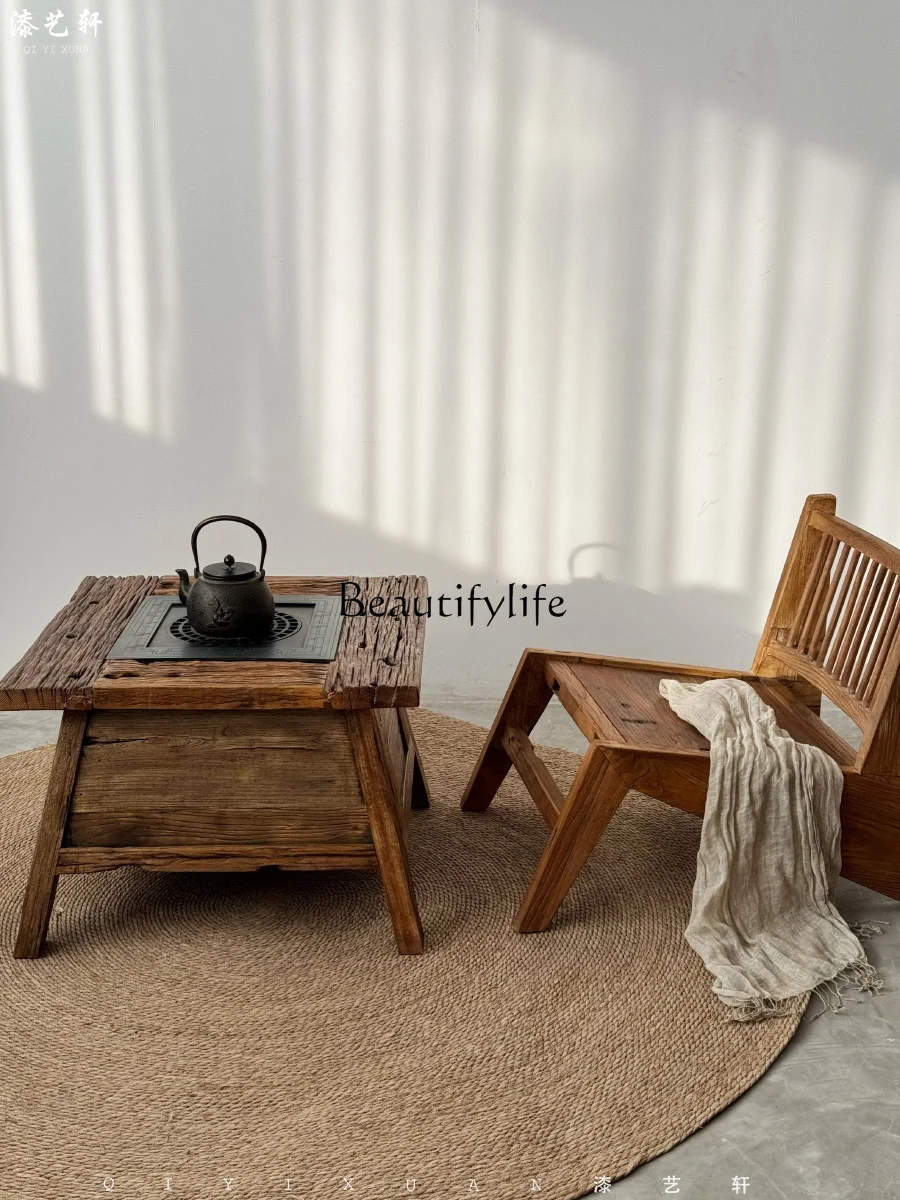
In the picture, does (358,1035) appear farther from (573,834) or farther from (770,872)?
(770,872)

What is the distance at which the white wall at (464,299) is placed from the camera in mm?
3006

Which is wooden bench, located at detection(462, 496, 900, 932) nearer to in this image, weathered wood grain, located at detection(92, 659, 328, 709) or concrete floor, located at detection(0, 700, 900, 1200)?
concrete floor, located at detection(0, 700, 900, 1200)

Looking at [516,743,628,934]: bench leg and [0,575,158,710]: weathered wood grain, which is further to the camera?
[516,743,628,934]: bench leg

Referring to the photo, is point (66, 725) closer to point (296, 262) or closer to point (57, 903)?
point (57, 903)

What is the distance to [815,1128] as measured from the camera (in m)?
1.77

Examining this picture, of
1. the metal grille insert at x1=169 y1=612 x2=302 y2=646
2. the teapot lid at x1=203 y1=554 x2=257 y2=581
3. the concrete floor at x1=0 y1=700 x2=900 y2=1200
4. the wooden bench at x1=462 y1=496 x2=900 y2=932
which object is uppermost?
the teapot lid at x1=203 y1=554 x2=257 y2=581

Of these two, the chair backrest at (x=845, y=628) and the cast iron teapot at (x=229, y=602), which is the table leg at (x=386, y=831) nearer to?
the cast iron teapot at (x=229, y=602)

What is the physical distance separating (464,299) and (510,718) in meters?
1.18

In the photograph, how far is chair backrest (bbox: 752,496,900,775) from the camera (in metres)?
2.15

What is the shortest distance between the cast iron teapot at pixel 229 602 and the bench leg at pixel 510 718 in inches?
24.3

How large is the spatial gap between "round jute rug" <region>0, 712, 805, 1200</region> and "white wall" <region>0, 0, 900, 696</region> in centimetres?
104
